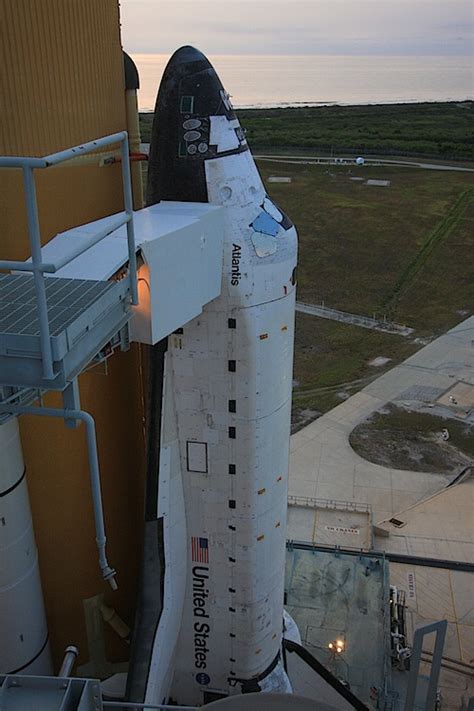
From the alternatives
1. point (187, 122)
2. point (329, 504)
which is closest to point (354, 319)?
point (329, 504)

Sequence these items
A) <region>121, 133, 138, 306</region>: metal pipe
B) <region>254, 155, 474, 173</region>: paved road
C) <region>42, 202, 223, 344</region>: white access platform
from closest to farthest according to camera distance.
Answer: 1. <region>121, 133, 138, 306</region>: metal pipe
2. <region>42, 202, 223, 344</region>: white access platform
3. <region>254, 155, 474, 173</region>: paved road

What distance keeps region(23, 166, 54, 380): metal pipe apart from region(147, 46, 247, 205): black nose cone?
A: 4.77 metres

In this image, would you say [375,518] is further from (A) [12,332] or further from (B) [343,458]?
(A) [12,332]

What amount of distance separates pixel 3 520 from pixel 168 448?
2.52 m

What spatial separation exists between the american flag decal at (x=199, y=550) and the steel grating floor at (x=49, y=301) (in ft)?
20.4

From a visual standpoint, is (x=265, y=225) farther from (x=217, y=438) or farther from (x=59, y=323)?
(x=59, y=323)

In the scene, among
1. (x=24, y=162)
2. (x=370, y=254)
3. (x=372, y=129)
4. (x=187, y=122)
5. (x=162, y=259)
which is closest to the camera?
(x=24, y=162)

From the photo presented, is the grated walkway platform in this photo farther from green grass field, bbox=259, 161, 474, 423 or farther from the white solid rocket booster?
green grass field, bbox=259, 161, 474, 423

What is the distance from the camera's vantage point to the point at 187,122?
30.4 ft

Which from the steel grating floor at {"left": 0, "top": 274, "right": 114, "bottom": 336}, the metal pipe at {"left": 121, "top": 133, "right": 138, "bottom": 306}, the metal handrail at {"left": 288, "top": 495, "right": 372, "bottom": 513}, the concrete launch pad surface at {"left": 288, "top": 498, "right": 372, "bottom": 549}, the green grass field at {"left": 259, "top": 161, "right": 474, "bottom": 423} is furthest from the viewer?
the green grass field at {"left": 259, "top": 161, "right": 474, "bottom": 423}

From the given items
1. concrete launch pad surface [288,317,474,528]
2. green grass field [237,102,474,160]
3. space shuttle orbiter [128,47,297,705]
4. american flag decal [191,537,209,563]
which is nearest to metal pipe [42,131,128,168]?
space shuttle orbiter [128,47,297,705]

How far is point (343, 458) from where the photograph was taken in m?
22.7

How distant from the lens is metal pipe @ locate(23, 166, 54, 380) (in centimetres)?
464

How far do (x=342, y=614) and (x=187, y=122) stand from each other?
36.2 ft
